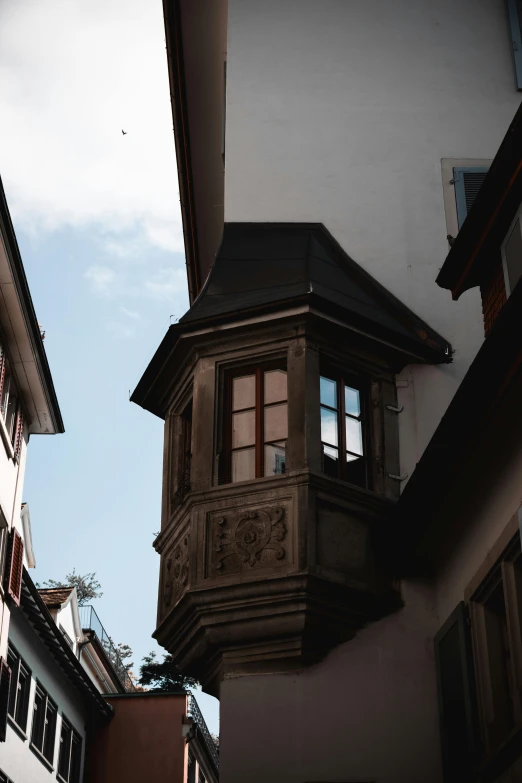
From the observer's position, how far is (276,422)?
47.0 feet

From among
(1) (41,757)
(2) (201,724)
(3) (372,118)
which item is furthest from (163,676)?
(3) (372,118)

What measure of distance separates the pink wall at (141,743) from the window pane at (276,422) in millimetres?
23314

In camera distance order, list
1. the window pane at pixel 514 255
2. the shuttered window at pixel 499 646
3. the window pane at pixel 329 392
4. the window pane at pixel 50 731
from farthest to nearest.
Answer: the window pane at pixel 50 731 → the window pane at pixel 329 392 → the window pane at pixel 514 255 → the shuttered window at pixel 499 646

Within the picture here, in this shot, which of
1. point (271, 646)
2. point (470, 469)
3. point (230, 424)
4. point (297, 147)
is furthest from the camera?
point (297, 147)

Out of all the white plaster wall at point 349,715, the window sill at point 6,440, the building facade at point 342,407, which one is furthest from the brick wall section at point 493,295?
the window sill at point 6,440

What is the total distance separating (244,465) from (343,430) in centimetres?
112

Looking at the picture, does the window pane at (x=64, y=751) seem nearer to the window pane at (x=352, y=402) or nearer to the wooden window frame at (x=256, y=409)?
the wooden window frame at (x=256, y=409)

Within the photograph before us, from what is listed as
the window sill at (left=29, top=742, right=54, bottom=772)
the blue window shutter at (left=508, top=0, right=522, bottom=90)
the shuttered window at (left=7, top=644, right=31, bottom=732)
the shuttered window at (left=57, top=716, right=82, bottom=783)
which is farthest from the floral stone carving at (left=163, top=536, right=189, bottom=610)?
the shuttered window at (left=57, top=716, right=82, bottom=783)

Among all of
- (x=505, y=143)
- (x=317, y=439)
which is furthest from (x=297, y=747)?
(x=505, y=143)

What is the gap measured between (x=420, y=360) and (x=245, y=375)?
6.49ft

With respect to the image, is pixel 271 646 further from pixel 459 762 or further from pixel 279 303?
pixel 279 303

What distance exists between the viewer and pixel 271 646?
13.2 meters

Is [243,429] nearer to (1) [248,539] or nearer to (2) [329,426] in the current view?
(2) [329,426]

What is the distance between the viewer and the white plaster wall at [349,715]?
12.6 metres
